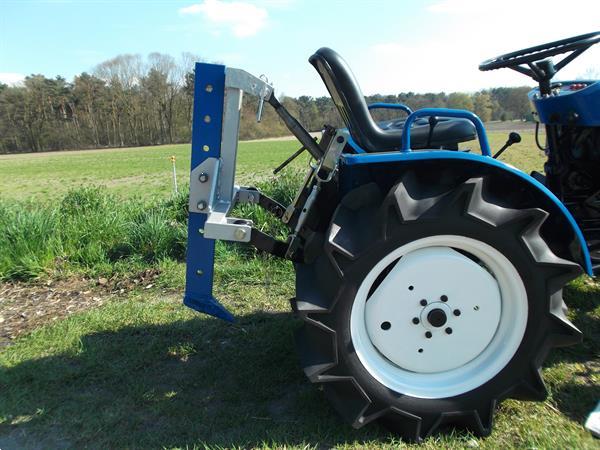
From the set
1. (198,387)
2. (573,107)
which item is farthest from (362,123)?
(198,387)

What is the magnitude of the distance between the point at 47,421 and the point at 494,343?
7.08ft

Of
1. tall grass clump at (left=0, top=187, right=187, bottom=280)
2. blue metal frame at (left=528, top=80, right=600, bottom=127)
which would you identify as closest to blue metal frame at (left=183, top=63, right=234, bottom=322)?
blue metal frame at (left=528, top=80, right=600, bottom=127)

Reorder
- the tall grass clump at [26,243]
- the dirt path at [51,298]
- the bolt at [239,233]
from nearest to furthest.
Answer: the bolt at [239,233] < the dirt path at [51,298] < the tall grass clump at [26,243]

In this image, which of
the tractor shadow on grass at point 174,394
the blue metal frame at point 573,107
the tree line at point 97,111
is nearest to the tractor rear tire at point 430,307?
the tractor shadow on grass at point 174,394

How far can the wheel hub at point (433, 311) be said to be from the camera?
6.55 feet

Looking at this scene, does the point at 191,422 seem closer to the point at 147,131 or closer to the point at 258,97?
the point at 258,97

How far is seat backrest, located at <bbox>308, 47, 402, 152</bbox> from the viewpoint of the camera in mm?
2197

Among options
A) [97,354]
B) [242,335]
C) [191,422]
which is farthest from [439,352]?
[97,354]

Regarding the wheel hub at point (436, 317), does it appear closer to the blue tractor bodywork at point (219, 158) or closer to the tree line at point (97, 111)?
the blue tractor bodywork at point (219, 158)

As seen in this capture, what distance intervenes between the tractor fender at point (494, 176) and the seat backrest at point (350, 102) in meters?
0.19

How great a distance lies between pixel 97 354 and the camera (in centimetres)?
287

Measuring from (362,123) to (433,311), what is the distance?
0.96m

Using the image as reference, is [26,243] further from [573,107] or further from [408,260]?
[573,107]

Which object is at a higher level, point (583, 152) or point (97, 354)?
point (583, 152)
